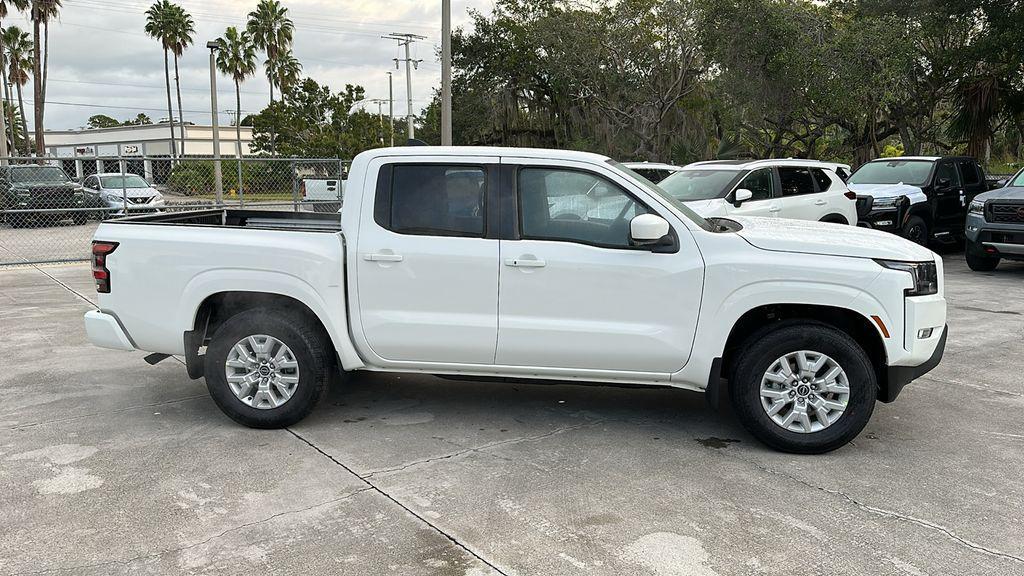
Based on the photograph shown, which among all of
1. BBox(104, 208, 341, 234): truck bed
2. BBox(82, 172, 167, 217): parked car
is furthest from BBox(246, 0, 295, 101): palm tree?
BBox(104, 208, 341, 234): truck bed

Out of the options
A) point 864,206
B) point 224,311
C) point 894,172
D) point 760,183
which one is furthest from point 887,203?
point 224,311

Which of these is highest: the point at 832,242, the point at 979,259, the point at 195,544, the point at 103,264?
the point at 832,242

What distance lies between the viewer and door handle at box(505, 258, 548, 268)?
482 cm

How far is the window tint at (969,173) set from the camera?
14531mm

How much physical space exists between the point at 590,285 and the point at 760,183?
7421mm

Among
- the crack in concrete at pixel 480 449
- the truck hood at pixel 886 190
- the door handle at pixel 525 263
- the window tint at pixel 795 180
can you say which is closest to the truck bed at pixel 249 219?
the door handle at pixel 525 263

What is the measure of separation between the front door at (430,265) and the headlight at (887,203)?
→ 33.5 feet

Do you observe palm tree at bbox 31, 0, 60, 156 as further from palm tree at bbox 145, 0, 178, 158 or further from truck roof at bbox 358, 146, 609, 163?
truck roof at bbox 358, 146, 609, 163

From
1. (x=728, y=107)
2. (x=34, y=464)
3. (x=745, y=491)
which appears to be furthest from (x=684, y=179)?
(x=728, y=107)

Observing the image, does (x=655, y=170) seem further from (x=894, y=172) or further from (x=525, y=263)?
(x=525, y=263)

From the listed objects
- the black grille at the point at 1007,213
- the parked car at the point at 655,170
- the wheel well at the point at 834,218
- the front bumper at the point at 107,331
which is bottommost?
the front bumper at the point at 107,331

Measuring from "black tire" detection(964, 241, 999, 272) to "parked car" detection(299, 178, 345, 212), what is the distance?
10653 mm

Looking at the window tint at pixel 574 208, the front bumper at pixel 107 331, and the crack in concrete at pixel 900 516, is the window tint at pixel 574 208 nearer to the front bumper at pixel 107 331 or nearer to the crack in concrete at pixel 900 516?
the crack in concrete at pixel 900 516

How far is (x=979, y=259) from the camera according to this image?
12.3 metres
